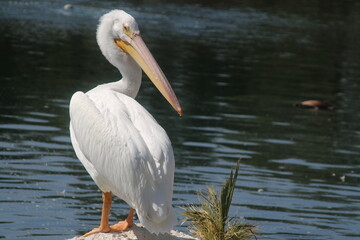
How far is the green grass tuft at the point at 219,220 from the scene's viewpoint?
557cm

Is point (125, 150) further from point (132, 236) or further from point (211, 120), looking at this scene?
point (211, 120)

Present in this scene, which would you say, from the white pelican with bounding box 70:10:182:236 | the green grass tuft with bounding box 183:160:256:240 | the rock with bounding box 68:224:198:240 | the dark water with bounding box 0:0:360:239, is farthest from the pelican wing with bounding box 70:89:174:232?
the dark water with bounding box 0:0:360:239

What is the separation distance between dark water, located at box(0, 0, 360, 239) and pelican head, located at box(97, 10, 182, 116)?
1.30 meters

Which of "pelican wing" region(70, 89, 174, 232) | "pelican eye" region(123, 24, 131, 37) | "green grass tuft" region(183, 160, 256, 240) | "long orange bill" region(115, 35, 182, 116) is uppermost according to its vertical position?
"pelican eye" region(123, 24, 131, 37)

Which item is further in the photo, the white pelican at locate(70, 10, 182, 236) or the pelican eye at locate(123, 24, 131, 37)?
the pelican eye at locate(123, 24, 131, 37)

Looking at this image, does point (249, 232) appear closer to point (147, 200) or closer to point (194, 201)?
point (147, 200)

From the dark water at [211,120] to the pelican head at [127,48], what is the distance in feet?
4.26

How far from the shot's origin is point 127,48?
6.18 metres

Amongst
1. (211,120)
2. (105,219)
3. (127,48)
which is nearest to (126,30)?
(127,48)

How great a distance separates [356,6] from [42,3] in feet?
45.8

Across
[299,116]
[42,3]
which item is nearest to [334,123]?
[299,116]

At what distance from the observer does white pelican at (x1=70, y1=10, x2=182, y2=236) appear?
5.13m

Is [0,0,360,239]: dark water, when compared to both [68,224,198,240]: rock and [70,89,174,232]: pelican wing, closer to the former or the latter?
[68,224,198,240]: rock

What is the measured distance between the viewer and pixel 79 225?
6.50 m
